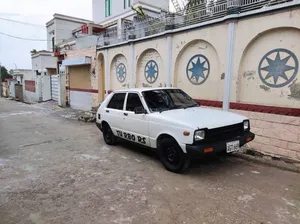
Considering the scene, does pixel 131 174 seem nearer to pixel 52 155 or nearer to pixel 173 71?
pixel 52 155

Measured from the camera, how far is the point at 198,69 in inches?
271

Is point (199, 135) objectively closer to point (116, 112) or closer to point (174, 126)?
point (174, 126)

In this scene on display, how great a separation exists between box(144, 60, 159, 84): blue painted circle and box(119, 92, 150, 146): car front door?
329 cm

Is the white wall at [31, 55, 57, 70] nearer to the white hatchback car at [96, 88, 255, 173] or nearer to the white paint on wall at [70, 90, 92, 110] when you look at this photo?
the white paint on wall at [70, 90, 92, 110]

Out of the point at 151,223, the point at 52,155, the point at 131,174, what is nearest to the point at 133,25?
the point at 52,155

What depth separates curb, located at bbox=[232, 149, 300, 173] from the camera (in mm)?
4617

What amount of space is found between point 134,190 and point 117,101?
9.19 feet

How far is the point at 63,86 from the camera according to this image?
15.5 metres

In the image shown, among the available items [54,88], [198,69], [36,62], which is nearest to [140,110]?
[198,69]

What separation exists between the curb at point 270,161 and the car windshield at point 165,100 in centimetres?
173

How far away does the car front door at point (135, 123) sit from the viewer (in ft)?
15.9

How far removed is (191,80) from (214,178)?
12.3 feet

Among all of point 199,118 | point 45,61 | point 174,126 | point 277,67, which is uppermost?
point 45,61

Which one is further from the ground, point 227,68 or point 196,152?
point 227,68
